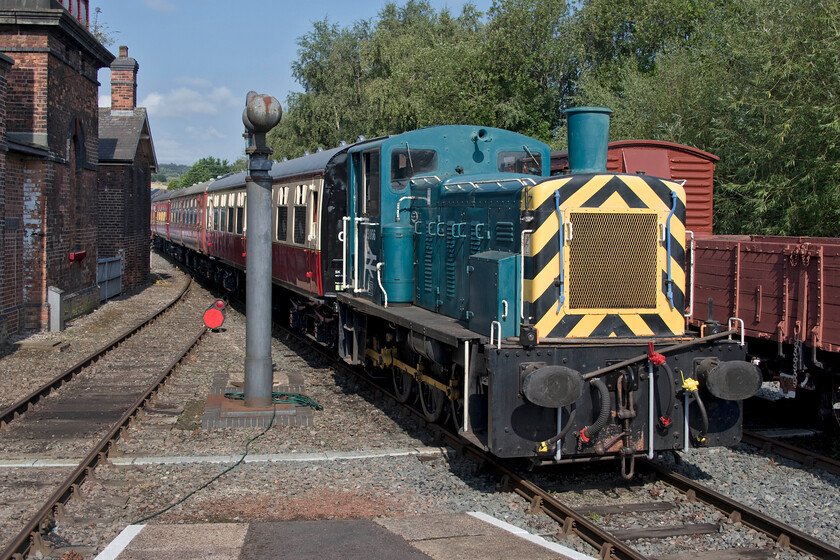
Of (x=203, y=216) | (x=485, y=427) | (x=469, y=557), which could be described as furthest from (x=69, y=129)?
(x=469, y=557)

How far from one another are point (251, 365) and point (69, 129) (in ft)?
39.5

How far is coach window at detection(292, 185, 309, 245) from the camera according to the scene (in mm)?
13242

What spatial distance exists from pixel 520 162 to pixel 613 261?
8.87 ft

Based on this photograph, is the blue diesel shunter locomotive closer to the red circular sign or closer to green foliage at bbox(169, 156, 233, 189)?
the red circular sign

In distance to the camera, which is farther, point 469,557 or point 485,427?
point 485,427

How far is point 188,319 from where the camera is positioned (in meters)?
19.2

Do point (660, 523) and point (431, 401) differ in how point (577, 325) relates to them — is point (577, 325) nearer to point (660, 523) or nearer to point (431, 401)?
point (660, 523)

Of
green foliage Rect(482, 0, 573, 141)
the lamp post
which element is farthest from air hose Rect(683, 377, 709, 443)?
green foliage Rect(482, 0, 573, 141)

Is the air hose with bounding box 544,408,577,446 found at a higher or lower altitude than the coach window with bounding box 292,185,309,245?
lower

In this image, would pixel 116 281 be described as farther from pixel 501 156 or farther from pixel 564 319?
pixel 564 319

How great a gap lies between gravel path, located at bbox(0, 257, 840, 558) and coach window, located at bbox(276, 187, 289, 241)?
556cm

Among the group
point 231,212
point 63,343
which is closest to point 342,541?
point 63,343

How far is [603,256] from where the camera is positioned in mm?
6668

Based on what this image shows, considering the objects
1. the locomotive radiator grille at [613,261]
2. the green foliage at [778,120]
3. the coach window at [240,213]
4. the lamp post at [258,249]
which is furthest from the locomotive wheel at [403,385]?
the coach window at [240,213]
